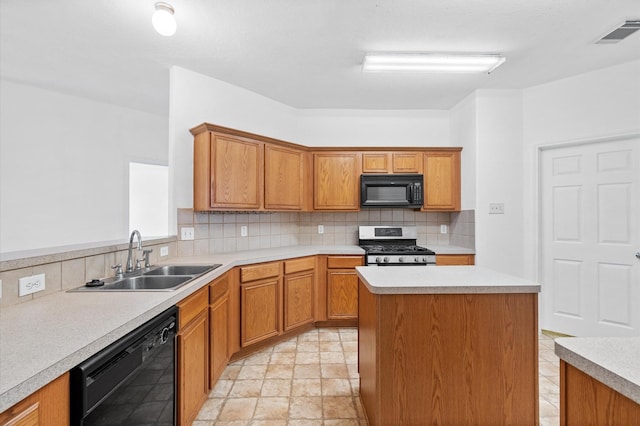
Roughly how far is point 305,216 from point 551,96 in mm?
3058

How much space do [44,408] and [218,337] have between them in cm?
141

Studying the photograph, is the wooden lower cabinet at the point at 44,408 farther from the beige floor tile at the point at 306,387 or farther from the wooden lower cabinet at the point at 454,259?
the wooden lower cabinet at the point at 454,259

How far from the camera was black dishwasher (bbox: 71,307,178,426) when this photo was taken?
0.94 meters

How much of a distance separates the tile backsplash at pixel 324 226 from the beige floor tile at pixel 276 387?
4.57 feet

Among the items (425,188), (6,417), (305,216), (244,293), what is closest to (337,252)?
(305,216)

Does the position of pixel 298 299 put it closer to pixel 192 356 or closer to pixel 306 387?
pixel 306 387

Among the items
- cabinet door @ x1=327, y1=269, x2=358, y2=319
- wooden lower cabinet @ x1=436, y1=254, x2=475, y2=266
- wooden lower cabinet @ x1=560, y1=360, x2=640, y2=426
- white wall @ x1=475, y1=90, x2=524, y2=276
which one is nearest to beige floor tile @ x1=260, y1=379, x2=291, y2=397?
cabinet door @ x1=327, y1=269, x2=358, y2=319

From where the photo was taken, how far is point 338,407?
200 centimetres

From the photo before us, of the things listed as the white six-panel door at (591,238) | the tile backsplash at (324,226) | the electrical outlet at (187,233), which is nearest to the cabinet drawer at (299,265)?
the tile backsplash at (324,226)

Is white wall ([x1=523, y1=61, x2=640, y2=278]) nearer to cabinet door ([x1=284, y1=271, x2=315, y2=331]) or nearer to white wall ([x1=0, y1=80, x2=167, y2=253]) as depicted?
cabinet door ([x1=284, y1=271, x2=315, y2=331])

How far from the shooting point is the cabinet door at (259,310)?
2.65m

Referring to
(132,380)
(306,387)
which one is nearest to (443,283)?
(306,387)

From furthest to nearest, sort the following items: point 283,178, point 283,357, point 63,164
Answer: point 63,164, point 283,178, point 283,357

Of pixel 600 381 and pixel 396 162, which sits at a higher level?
pixel 396 162
